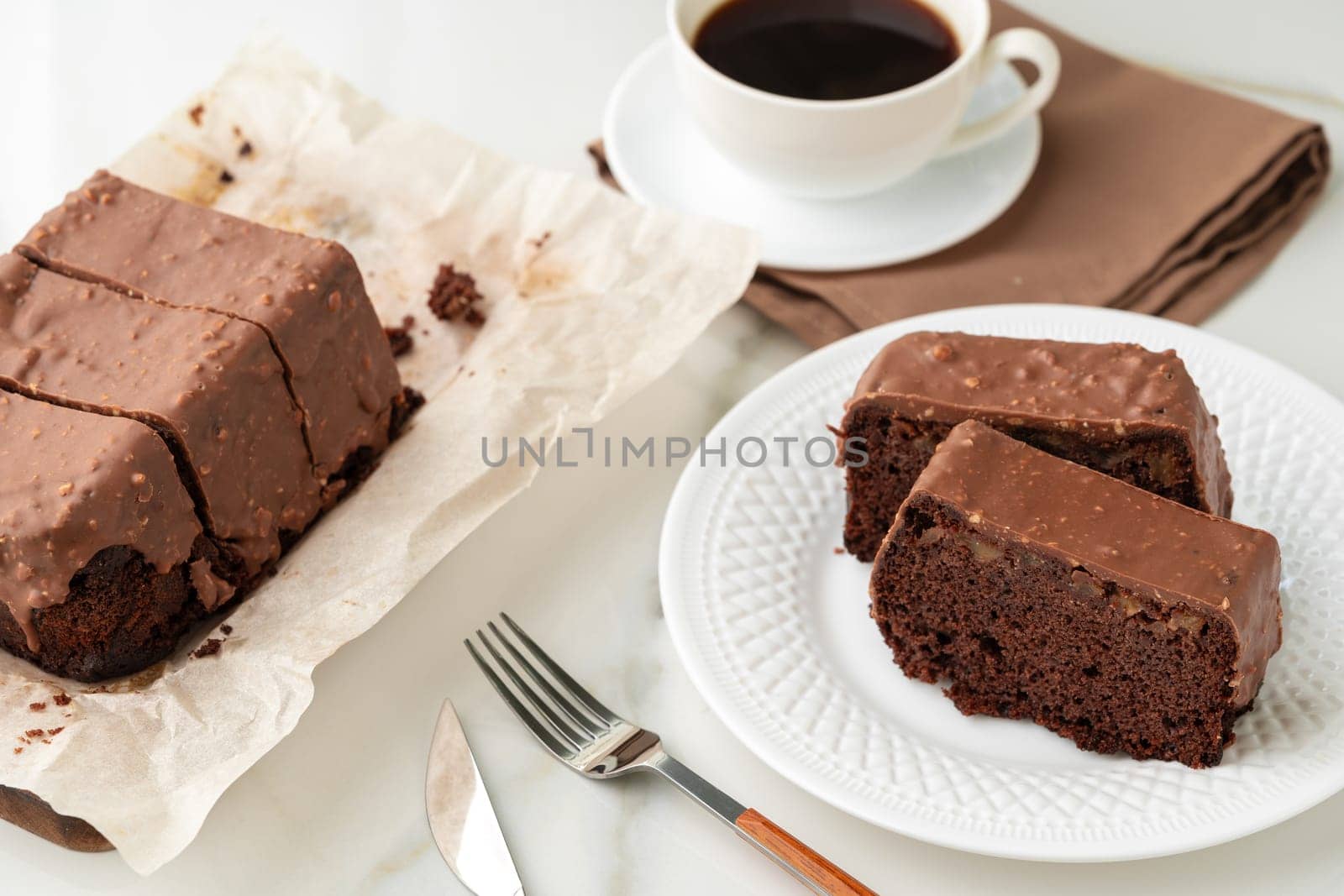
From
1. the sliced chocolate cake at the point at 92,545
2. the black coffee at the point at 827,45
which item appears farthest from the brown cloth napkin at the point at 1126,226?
the sliced chocolate cake at the point at 92,545

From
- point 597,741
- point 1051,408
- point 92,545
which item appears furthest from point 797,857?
point 92,545

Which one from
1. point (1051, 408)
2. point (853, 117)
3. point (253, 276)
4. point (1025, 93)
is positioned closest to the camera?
point (1051, 408)

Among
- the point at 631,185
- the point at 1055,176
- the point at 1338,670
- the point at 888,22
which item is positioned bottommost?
the point at 1338,670

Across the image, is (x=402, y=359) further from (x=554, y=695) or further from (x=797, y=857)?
(x=797, y=857)

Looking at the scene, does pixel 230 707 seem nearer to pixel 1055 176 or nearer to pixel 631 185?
pixel 631 185

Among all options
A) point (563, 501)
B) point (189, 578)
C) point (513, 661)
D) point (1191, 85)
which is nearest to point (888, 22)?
point (1191, 85)

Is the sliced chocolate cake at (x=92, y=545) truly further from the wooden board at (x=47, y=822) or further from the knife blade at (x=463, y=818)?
the knife blade at (x=463, y=818)
